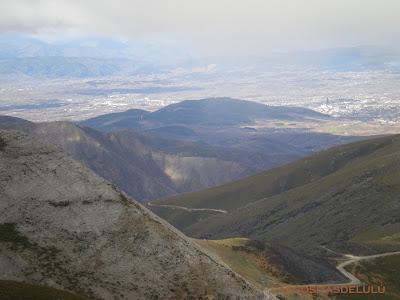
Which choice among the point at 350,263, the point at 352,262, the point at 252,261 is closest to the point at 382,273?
the point at 350,263

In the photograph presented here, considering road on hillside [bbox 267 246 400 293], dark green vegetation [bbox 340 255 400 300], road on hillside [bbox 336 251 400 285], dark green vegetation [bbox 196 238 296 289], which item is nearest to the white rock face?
road on hillside [bbox 267 246 400 293]

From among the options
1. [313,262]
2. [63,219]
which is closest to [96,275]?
[63,219]

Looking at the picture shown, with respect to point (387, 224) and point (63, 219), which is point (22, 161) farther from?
point (387, 224)

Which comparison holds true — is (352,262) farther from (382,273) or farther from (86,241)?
(86,241)

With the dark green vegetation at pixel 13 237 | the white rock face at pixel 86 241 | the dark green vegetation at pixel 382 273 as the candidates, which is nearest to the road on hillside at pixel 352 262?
the dark green vegetation at pixel 382 273

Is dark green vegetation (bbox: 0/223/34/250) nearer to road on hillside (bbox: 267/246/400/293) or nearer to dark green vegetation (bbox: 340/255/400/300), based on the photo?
road on hillside (bbox: 267/246/400/293)

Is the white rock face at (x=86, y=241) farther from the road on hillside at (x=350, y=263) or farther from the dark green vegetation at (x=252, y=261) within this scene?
the dark green vegetation at (x=252, y=261)
